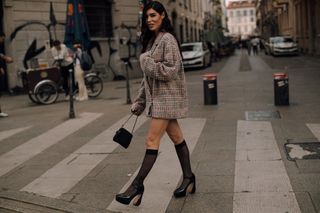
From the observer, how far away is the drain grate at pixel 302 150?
6150 millimetres

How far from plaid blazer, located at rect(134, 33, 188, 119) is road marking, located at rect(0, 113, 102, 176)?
268 cm

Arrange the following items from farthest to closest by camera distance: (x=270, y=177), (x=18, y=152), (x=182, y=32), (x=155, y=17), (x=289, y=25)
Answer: (x=289, y=25), (x=182, y=32), (x=18, y=152), (x=270, y=177), (x=155, y=17)

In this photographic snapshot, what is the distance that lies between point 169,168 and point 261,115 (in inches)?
154

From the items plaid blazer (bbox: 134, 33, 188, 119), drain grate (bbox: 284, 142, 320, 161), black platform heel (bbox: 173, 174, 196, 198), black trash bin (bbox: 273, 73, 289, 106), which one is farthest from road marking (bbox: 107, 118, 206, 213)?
black trash bin (bbox: 273, 73, 289, 106)

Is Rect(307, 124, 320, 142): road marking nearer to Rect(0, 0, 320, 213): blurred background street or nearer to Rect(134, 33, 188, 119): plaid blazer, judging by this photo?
Rect(0, 0, 320, 213): blurred background street

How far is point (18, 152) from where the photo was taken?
295 inches

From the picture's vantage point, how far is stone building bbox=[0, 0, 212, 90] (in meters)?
17.7

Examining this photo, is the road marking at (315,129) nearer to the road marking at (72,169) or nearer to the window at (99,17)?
the road marking at (72,169)

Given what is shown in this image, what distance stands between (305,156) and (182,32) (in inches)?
1276

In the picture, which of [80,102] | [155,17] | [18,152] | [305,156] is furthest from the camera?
[80,102]

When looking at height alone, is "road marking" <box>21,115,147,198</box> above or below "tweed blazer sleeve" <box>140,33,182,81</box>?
below

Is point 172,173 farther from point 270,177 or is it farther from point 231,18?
point 231,18

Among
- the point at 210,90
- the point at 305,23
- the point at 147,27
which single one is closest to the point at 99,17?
the point at 210,90

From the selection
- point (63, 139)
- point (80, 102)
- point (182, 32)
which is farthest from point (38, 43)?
point (182, 32)
